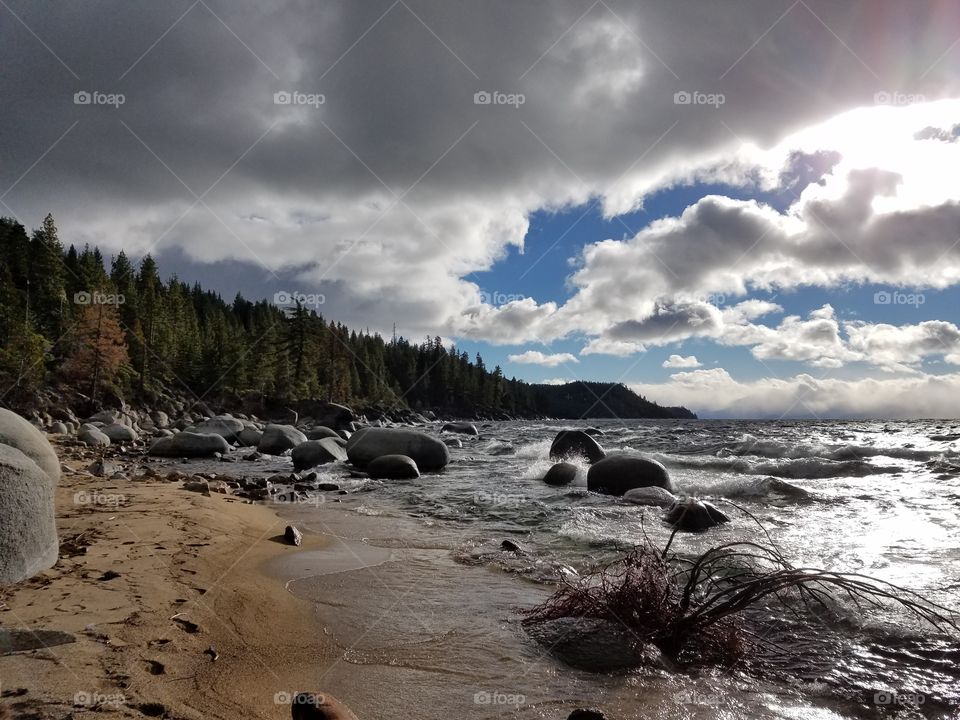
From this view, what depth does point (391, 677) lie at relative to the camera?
329 cm

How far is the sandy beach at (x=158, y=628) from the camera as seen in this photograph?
105 inches

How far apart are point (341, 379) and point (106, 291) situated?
32722 mm

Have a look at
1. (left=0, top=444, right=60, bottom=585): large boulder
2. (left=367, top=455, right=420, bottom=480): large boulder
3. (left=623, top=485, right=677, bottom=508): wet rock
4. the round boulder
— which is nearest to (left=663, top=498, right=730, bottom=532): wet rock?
(left=623, top=485, right=677, bottom=508): wet rock

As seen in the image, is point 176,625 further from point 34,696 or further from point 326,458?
point 326,458

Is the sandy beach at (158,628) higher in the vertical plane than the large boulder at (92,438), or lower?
higher

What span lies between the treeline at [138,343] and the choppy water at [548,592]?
1525 inches

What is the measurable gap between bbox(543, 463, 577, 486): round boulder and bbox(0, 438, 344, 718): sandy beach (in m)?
8.46

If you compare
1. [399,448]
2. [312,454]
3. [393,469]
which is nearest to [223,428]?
[312,454]

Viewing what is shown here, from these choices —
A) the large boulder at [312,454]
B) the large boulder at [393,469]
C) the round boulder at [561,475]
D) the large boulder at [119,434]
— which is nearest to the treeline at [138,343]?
the large boulder at [119,434]

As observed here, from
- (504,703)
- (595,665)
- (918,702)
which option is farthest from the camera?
(595,665)

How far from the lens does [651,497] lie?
35.4ft

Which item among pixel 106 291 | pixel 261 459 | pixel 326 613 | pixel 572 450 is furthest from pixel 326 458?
pixel 106 291

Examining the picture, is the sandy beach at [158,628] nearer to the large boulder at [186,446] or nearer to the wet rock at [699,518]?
the wet rock at [699,518]

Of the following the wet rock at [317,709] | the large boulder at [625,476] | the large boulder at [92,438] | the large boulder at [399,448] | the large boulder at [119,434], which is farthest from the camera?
the large boulder at [119,434]
